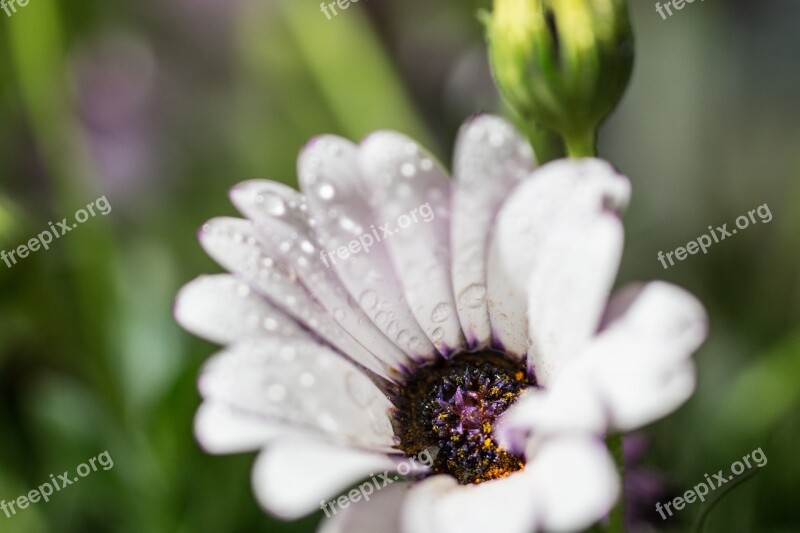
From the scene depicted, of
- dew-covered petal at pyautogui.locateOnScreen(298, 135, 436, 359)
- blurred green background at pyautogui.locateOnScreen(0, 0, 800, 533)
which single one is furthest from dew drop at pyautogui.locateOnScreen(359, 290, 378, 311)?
blurred green background at pyautogui.locateOnScreen(0, 0, 800, 533)

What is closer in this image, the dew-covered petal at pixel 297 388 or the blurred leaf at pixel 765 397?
the dew-covered petal at pixel 297 388

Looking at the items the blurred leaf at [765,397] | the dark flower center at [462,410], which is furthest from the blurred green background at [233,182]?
the dark flower center at [462,410]

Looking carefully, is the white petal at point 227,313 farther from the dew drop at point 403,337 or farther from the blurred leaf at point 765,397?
the blurred leaf at point 765,397

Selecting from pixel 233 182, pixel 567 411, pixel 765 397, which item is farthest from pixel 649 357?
pixel 233 182

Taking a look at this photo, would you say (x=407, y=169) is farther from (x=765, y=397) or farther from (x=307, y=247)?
(x=765, y=397)

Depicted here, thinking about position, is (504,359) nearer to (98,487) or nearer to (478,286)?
(478,286)

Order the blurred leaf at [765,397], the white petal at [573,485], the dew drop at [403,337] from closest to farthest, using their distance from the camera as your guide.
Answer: the white petal at [573,485] < the dew drop at [403,337] < the blurred leaf at [765,397]

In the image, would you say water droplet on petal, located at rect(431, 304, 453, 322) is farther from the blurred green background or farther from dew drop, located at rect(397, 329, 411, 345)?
the blurred green background
